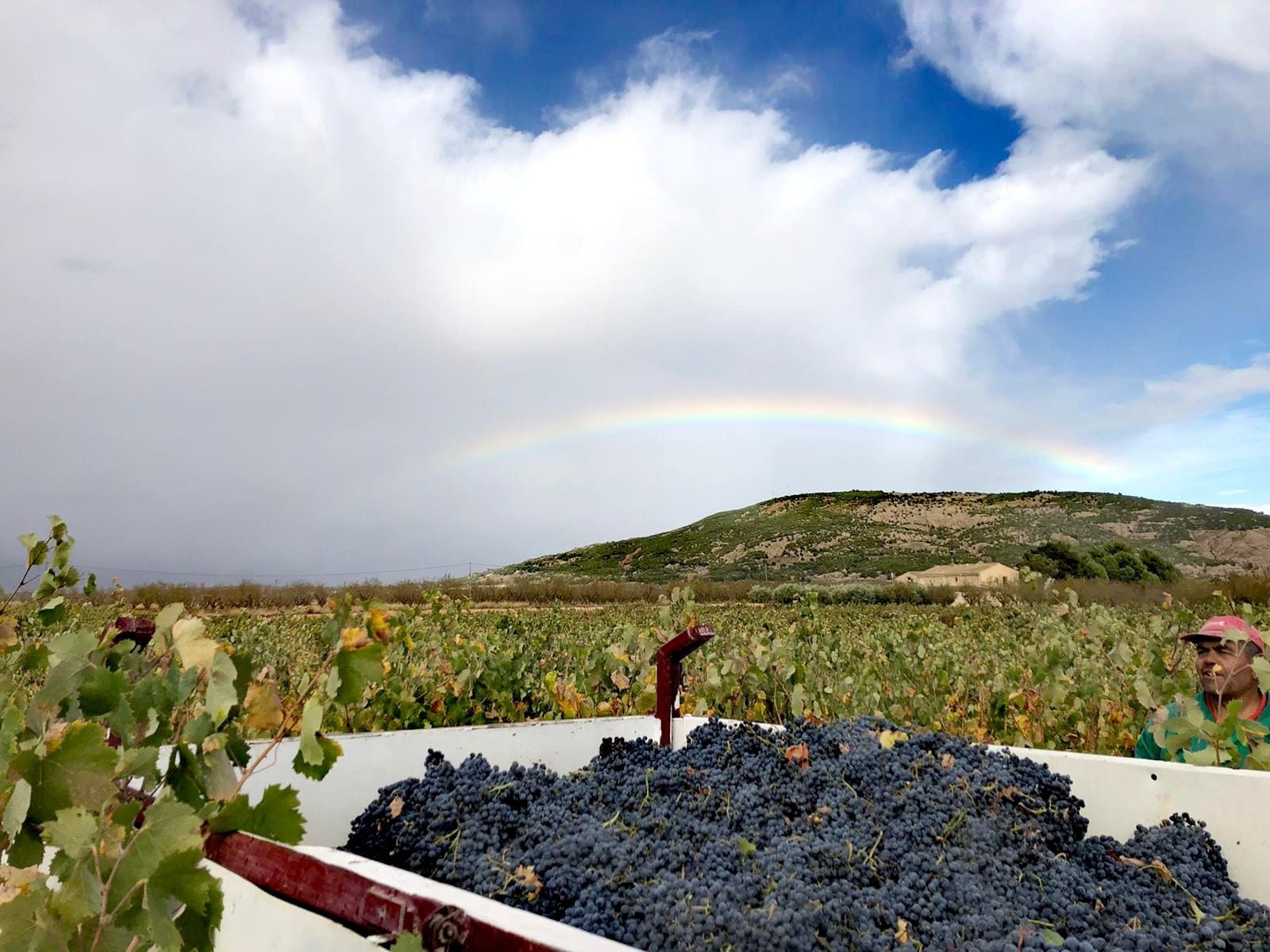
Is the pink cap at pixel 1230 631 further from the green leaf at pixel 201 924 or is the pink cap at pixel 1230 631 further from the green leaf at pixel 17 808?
the green leaf at pixel 17 808

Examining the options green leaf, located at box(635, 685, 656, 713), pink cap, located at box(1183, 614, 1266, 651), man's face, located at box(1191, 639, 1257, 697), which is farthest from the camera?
green leaf, located at box(635, 685, 656, 713)

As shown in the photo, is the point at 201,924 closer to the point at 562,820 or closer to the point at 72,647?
the point at 72,647

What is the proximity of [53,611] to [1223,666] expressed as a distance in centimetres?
445

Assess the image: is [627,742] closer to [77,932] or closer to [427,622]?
[77,932]

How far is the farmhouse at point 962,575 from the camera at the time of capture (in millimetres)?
38031

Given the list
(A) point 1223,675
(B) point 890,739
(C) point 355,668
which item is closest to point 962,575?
(A) point 1223,675

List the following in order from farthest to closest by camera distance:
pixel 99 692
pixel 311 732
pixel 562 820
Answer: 1. pixel 562 820
2. pixel 99 692
3. pixel 311 732

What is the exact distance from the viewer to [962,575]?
148 ft

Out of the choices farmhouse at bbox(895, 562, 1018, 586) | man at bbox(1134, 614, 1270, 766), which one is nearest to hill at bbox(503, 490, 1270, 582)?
farmhouse at bbox(895, 562, 1018, 586)

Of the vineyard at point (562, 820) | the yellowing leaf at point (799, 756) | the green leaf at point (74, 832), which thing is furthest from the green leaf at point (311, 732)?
the yellowing leaf at point (799, 756)

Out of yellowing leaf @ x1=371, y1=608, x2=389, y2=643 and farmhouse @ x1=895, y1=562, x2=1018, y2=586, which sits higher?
yellowing leaf @ x1=371, y1=608, x2=389, y2=643

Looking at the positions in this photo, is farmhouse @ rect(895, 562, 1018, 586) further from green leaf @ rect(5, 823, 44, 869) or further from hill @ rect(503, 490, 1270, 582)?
green leaf @ rect(5, 823, 44, 869)

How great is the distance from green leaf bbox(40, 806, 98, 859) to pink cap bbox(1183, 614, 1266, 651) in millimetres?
3977

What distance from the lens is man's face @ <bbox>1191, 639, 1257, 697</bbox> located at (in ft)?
12.0
